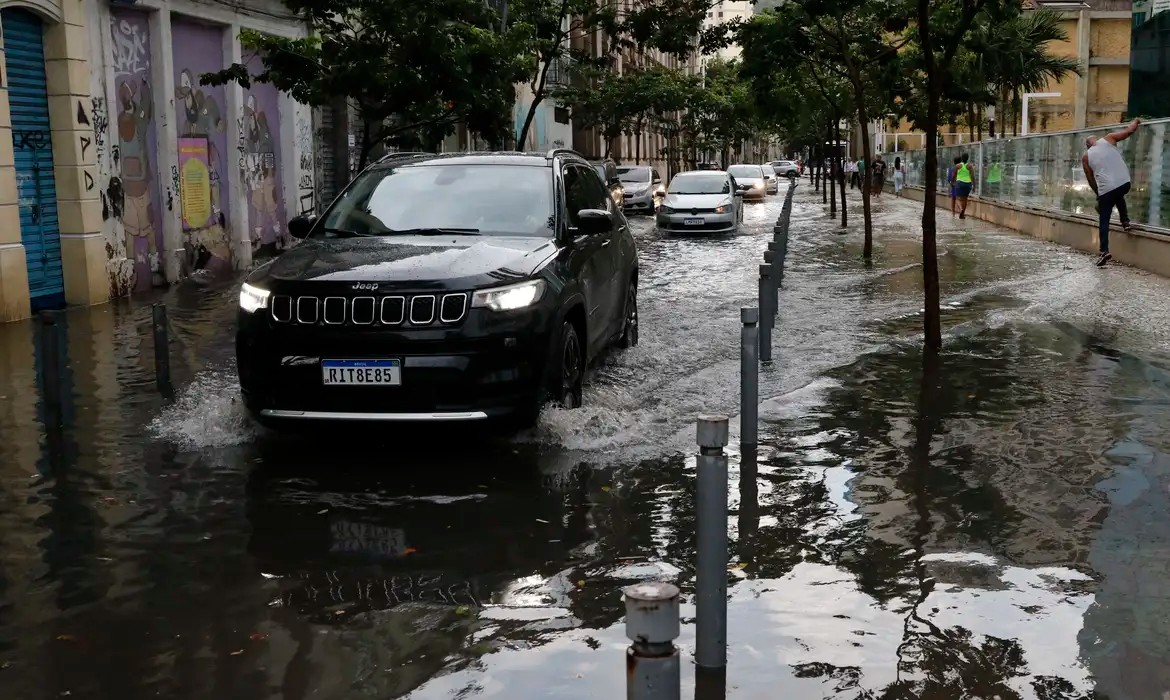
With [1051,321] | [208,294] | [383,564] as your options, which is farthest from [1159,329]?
[208,294]

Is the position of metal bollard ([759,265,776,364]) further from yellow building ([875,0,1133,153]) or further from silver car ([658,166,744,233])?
yellow building ([875,0,1133,153])

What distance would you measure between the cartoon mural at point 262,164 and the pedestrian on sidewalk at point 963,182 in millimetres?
18705

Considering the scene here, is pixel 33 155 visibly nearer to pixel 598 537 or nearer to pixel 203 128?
pixel 203 128

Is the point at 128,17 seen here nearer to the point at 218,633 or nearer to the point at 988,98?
the point at 218,633

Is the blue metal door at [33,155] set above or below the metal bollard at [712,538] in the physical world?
above

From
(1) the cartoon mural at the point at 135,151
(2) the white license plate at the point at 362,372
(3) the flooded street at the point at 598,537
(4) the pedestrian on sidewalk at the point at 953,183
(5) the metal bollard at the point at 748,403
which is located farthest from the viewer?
(4) the pedestrian on sidewalk at the point at 953,183

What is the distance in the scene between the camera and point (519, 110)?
43594 millimetres

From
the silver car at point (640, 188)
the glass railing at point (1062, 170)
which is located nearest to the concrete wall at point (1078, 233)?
the glass railing at point (1062, 170)

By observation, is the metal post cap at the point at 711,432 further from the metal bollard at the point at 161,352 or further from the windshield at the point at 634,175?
the windshield at the point at 634,175

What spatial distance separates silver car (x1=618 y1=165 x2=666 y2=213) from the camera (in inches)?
1548

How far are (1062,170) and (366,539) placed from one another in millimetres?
20997

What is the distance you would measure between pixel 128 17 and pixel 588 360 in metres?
11.8

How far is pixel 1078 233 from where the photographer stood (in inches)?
886

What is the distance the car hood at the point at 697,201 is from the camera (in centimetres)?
2878
